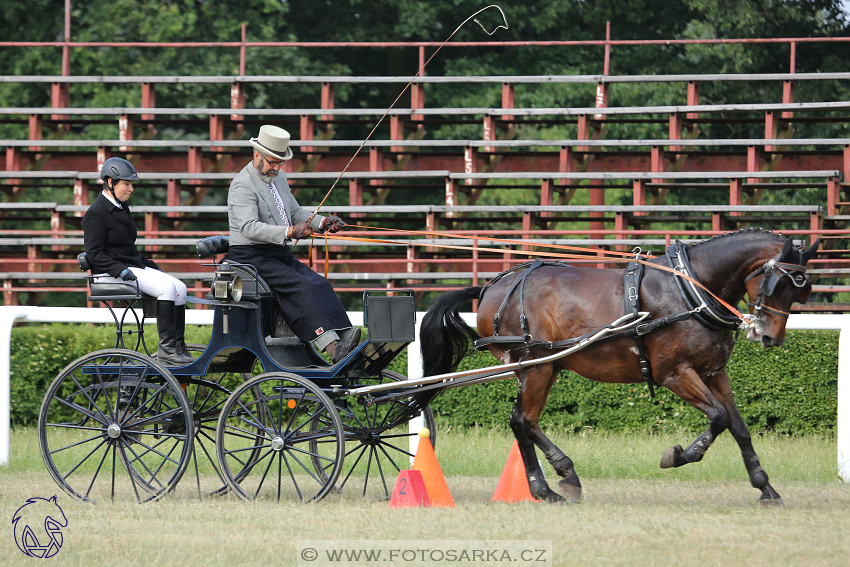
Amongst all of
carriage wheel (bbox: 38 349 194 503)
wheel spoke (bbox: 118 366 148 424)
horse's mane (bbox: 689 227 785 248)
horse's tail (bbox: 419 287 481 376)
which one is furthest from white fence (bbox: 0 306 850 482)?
wheel spoke (bbox: 118 366 148 424)

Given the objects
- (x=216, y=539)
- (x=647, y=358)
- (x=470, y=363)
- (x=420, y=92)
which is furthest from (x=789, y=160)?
(x=216, y=539)

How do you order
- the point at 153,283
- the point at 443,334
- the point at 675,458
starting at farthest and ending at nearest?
the point at 443,334 < the point at 153,283 < the point at 675,458

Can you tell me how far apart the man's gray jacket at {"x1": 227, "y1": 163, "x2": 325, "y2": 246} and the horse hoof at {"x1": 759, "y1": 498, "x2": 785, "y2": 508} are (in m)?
3.00

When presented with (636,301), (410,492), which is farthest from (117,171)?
(636,301)

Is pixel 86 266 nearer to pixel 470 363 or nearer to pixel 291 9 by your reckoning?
pixel 470 363

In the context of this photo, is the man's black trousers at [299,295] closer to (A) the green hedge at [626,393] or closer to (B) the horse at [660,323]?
(B) the horse at [660,323]

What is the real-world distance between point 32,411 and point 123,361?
2948 millimetres

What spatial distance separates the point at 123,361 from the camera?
6.34 m

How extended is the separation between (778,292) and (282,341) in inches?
116

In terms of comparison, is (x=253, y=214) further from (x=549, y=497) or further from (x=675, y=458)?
(x=675, y=458)

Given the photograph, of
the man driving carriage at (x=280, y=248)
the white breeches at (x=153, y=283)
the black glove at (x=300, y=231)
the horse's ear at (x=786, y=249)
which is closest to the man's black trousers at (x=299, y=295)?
the man driving carriage at (x=280, y=248)

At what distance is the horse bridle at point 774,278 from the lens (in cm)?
554

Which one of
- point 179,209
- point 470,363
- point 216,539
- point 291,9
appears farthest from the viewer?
point 291,9

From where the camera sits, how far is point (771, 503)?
5.64 metres
